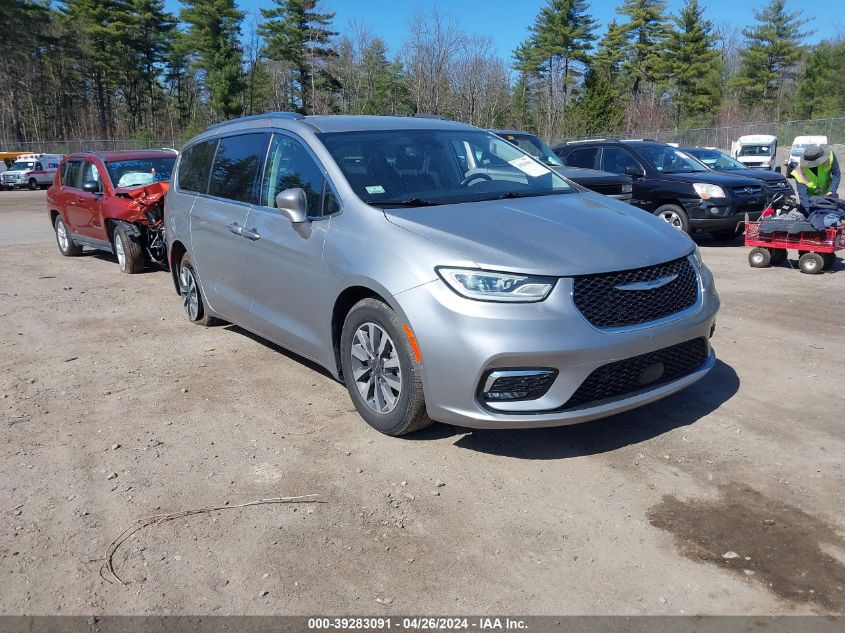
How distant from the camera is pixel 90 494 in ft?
12.6

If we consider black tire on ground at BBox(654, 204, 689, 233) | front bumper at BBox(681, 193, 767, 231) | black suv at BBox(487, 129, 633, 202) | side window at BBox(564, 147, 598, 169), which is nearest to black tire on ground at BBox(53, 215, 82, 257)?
black suv at BBox(487, 129, 633, 202)

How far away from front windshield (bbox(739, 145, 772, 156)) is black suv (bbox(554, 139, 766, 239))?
21708mm

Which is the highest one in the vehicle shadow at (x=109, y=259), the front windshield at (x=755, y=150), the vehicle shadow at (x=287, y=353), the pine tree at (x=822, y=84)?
the pine tree at (x=822, y=84)

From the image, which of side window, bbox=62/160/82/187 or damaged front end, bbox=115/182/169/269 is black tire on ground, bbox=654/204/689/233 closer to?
damaged front end, bbox=115/182/169/269

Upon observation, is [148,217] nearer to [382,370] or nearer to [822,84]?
[382,370]

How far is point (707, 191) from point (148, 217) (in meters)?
8.49

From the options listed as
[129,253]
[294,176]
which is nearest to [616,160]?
[129,253]

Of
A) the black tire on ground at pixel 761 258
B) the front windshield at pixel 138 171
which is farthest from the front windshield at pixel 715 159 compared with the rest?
the front windshield at pixel 138 171

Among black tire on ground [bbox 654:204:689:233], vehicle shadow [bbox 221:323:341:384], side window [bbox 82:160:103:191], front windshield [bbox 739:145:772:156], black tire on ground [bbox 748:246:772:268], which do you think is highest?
front windshield [bbox 739:145:772:156]

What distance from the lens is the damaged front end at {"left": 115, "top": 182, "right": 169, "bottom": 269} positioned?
10.2m

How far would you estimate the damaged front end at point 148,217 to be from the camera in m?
10.2

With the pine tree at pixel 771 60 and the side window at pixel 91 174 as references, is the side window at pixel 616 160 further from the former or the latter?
the pine tree at pixel 771 60

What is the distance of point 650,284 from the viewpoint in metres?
3.92

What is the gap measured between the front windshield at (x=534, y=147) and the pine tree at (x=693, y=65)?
171ft
